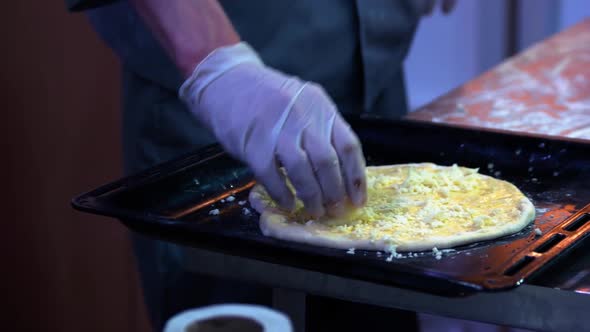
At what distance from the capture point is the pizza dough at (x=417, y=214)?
1.06m

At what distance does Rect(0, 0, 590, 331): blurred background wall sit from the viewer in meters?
2.22

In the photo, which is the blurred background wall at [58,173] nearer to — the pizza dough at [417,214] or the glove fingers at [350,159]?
the pizza dough at [417,214]

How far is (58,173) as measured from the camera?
233 cm

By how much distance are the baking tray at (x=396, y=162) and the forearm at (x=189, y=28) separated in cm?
16

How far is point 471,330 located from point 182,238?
1044 millimetres

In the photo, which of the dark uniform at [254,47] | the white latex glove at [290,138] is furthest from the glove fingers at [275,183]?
the dark uniform at [254,47]

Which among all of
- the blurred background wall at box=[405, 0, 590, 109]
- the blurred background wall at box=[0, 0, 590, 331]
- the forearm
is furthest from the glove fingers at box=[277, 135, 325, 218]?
the blurred background wall at box=[405, 0, 590, 109]

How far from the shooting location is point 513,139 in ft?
4.39

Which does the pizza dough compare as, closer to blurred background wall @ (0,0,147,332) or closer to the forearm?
the forearm

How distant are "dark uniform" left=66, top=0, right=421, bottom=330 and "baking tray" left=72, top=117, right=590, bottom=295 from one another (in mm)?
305

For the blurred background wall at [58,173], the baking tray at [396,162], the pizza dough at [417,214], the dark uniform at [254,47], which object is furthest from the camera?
the blurred background wall at [58,173]

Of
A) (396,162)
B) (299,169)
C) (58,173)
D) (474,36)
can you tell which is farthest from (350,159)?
(474,36)

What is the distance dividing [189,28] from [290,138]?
304 mm

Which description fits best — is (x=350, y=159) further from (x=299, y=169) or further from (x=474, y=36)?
(x=474, y=36)
